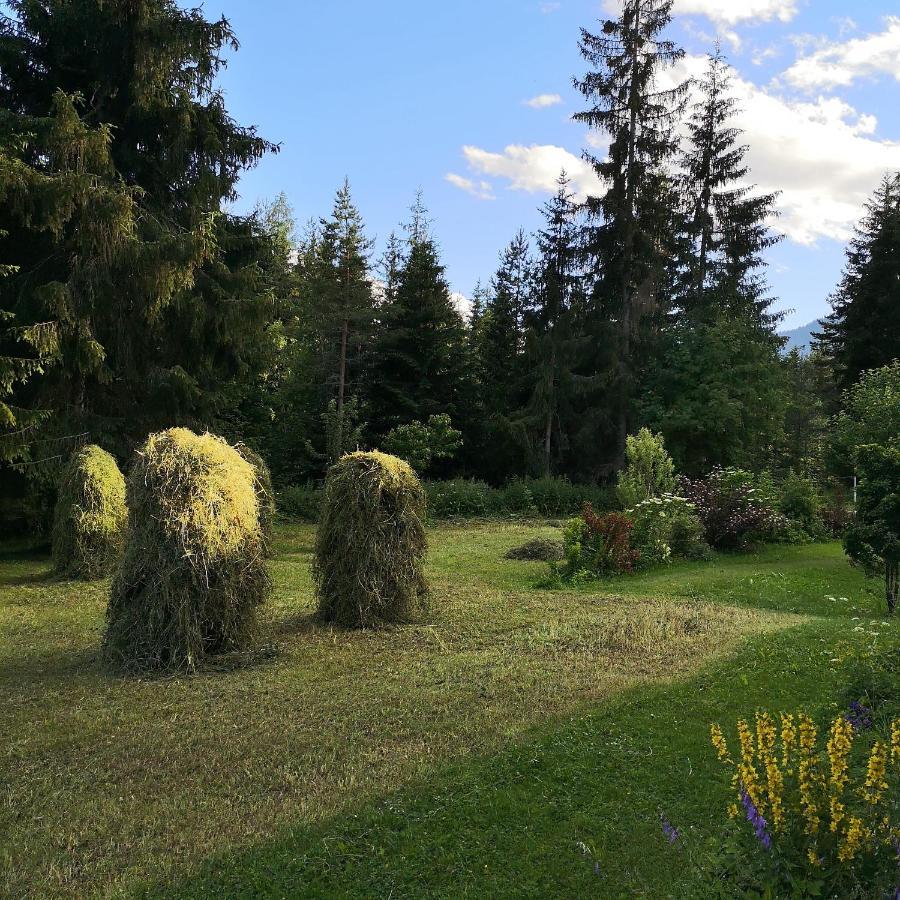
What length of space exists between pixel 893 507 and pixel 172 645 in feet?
23.0

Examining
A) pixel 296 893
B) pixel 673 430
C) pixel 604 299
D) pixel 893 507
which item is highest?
pixel 604 299

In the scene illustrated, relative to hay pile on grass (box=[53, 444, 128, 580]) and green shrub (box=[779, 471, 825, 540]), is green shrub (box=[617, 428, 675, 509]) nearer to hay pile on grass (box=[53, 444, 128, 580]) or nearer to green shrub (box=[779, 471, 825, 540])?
green shrub (box=[779, 471, 825, 540])

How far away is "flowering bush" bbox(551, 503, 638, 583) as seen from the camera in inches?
413

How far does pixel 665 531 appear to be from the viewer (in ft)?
38.4

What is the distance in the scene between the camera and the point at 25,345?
39.1 ft

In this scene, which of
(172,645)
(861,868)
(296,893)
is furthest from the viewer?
(172,645)

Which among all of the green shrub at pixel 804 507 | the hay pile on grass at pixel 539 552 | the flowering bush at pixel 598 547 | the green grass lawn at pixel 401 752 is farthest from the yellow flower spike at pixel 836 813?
the green shrub at pixel 804 507

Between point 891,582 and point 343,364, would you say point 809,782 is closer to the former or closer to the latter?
point 891,582

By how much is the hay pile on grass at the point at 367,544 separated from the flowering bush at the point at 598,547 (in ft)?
11.9

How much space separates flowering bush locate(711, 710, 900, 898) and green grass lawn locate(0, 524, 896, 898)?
0.26m

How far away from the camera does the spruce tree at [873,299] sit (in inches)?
1145

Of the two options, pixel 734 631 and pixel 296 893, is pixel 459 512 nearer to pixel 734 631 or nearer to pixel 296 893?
pixel 734 631

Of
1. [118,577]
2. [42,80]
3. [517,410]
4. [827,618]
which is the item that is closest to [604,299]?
[517,410]

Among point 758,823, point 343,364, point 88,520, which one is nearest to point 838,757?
point 758,823
